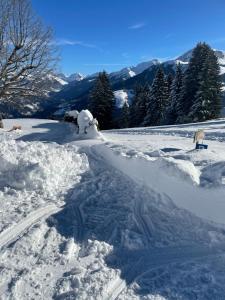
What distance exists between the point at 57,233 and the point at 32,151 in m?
4.52

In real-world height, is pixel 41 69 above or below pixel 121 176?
above

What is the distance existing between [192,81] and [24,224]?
130 feet

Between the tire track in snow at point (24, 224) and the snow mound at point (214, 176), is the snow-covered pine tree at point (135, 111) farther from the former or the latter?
the tire track in snow at point (24, 224)

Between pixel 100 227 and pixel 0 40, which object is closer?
pixel 100 227

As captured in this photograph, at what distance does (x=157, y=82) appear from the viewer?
49281mm

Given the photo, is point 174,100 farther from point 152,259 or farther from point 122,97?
point 122,97

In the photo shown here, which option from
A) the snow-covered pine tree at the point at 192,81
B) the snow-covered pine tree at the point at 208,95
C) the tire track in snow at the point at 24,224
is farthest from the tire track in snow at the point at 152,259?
the snow-covered pine tree at the point at 192,81

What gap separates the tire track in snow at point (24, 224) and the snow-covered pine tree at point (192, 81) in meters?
36.2

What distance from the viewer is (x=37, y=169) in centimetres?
1059

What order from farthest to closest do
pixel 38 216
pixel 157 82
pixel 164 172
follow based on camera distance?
pixel 157 82 < pixel 164 172 < pixel 38 216

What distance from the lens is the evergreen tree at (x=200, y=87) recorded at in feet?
138

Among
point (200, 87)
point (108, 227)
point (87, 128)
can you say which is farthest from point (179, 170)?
point (200, 87)

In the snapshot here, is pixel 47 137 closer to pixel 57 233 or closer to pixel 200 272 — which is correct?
pixel 57 233

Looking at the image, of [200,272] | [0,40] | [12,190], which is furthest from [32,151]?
[0,40]
